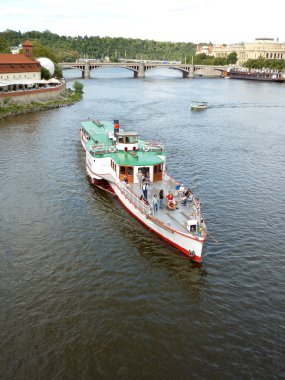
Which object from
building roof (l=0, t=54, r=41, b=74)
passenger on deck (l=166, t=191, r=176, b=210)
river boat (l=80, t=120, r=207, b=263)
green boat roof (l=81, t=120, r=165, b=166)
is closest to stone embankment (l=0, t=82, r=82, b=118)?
building roof (l=0, t=54, r=41, b=74)

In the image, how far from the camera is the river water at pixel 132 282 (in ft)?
65.6

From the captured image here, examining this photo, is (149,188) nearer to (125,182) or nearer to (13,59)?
(125,182)

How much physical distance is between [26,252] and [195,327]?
1414cm

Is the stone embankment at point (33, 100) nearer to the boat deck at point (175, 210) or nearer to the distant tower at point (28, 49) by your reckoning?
the distant tower at point (28, 49)

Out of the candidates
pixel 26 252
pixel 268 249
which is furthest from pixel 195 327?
pixel 26 252

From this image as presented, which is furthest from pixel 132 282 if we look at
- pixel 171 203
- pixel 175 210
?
pixel 171 203

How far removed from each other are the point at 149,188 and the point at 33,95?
69.0 metres

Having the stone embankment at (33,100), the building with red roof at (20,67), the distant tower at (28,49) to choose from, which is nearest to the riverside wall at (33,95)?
the stone embankment at (33,100)

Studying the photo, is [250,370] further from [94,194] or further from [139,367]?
[94,194]

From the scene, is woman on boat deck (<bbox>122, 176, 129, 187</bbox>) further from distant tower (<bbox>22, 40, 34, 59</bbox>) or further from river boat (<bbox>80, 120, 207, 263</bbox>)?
distant tower (<bbox>22, 40, 34, 59</bbox>)

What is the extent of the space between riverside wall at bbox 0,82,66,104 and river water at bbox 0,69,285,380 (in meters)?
40.5

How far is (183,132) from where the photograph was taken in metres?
76.8

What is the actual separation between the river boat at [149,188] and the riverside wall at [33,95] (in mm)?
46823

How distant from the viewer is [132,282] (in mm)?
26250
